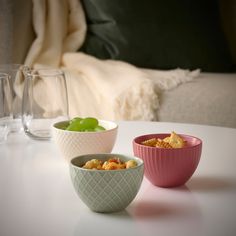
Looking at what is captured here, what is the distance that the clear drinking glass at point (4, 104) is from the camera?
1.20 meters

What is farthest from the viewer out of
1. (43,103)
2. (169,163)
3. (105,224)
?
(43,103)

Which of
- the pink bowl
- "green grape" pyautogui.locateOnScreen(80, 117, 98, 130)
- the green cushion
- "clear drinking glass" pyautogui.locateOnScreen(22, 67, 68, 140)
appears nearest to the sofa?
the green cushion

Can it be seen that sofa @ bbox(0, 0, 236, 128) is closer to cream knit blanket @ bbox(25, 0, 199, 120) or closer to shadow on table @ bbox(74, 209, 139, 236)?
cream knit blanket @ bbox(25, 0, 199, 120)

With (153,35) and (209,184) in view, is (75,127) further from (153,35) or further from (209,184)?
(153,35)

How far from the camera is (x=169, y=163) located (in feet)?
2.96

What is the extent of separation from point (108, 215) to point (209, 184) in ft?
0.71

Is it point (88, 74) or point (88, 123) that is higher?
point (88, 123)

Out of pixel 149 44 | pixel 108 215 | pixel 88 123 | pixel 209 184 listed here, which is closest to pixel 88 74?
pixel 149 44

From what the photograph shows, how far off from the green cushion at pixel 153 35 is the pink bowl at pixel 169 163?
1.55 metres

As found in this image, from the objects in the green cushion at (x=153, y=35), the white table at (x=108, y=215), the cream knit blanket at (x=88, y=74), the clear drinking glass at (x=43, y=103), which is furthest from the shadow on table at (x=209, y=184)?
the green cushion at (x=153, y=35)

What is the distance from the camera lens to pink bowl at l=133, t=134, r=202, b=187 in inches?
35.4

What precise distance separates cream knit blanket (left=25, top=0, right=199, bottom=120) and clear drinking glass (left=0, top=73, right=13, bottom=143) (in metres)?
0.88

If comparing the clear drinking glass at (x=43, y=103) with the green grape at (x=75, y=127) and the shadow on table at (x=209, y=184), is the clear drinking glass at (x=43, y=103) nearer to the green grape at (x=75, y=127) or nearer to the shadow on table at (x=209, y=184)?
the green grape at (x=75, y=127)

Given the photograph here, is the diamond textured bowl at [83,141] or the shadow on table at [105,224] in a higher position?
the diamond textured bowl at [83,141]
